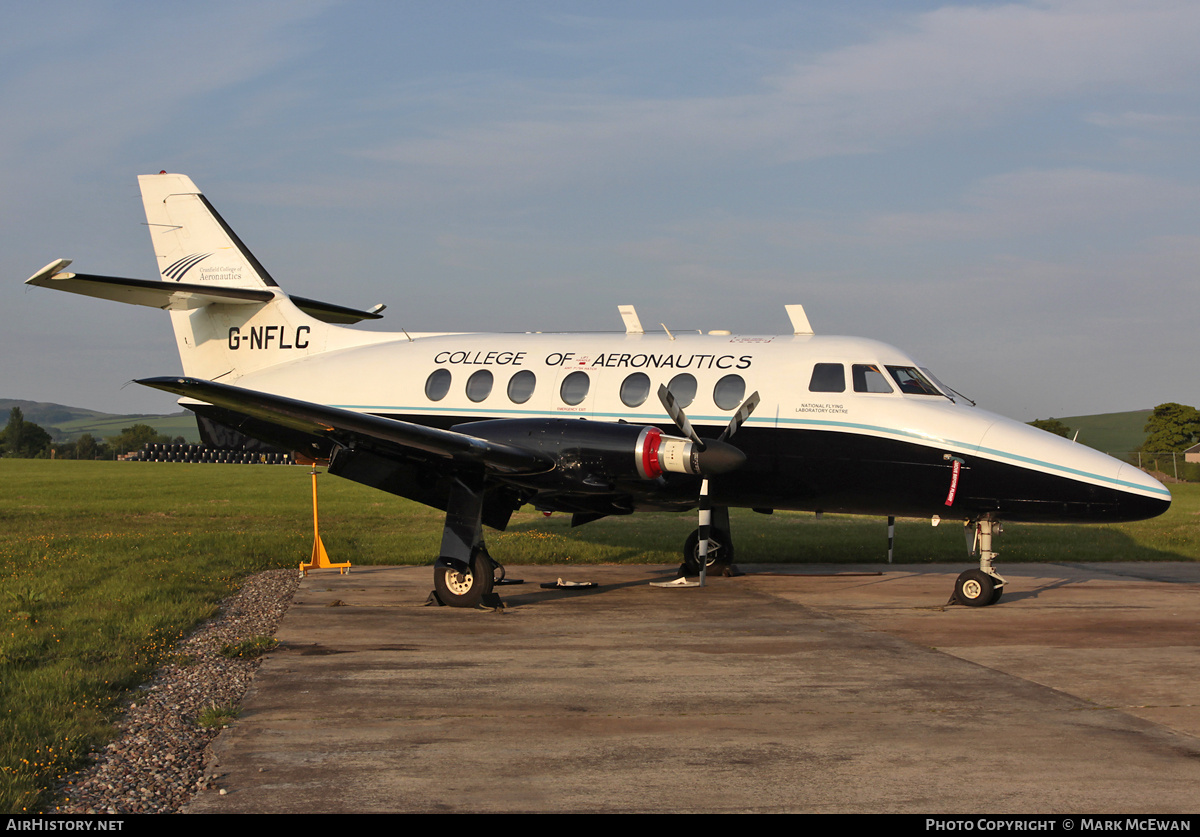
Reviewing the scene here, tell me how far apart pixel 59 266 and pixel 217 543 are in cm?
906

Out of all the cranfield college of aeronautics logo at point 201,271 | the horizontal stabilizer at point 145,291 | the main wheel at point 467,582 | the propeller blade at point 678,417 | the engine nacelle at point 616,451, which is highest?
the cranfield college of aeronautics logo at point 201,271

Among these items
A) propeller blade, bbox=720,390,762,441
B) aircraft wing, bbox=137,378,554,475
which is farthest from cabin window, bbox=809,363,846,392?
aircraft wing, bbox=137,378,554,475

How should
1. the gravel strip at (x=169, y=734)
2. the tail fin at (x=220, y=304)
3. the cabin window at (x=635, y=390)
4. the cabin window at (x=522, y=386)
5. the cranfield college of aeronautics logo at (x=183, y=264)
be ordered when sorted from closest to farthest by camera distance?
the gravel strip at (x=169, y=734)
the cabin window at (x=635, y=390)
the cabin window at (x=522, y=386)
the tail fin at (x=220, y=304)
the cranfield college of aeronautics logo at (x=183, y=264)

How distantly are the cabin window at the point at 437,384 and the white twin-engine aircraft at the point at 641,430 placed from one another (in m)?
0.03

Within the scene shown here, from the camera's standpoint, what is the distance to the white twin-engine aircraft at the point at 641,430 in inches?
476

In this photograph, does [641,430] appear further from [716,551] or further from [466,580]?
[716,551]

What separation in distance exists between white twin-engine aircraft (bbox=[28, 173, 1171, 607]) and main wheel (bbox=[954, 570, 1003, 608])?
0.09 ft

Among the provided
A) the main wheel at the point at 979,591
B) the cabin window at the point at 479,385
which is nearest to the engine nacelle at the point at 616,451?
the cabin window at the point at 479,385

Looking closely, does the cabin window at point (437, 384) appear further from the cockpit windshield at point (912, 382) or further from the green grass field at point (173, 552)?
the cockpit windshield at point (912, 382)

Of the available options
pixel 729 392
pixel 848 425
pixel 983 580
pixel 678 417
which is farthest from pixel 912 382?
pixel 678 417

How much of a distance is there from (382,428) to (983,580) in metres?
8.01

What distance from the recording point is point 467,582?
1297 cm

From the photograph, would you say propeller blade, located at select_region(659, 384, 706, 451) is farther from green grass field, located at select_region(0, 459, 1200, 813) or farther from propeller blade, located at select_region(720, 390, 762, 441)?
green grass field, located at select_region(0, 459, 1200, 813)

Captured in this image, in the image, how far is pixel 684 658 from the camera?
387 inches
